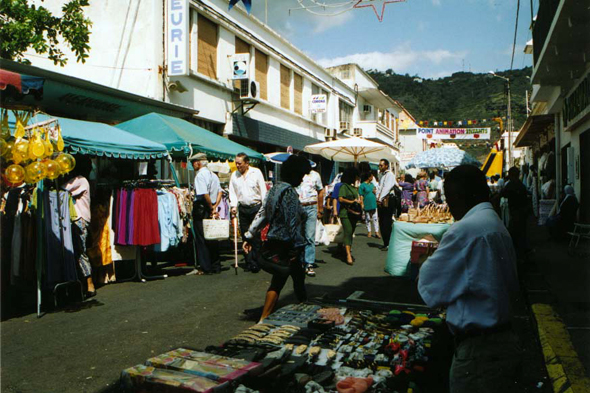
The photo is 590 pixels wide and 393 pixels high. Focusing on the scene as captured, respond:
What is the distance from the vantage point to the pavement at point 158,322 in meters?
4.09

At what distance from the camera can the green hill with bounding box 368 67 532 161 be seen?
67.4m

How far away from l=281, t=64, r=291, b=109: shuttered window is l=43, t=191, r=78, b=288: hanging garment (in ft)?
54.5

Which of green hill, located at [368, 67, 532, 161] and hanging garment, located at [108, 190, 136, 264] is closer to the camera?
hanging garment, located at [108, 190, 136, 264]

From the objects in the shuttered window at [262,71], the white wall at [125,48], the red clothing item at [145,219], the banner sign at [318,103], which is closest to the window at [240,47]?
the shuttered window at [262,71]

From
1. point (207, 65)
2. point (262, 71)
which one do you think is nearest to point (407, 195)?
point (207, 65)

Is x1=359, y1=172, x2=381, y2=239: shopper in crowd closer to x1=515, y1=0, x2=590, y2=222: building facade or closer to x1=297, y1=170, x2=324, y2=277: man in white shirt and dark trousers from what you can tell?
x1=297, y1=170, x2=324, y2=277: man in white shirt and dark trousers

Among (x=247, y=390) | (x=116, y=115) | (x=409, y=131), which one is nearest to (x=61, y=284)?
(x=247, y=390)

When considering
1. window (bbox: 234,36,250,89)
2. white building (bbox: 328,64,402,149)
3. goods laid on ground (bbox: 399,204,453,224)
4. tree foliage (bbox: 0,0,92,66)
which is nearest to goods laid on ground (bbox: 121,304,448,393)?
goods laid on ground (bbox: 399,204,453,224)

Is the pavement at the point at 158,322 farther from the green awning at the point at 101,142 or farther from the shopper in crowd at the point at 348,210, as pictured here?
the green awning at the point at 101,142

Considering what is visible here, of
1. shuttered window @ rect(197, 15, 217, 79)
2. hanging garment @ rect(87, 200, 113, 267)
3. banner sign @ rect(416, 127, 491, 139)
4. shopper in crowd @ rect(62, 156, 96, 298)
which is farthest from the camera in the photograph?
banner sign @ rect(416, 127, 491, 139)

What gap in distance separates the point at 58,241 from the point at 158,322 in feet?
5.49

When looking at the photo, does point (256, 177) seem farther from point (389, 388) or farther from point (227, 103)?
point (227, 103)

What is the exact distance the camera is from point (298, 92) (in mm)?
23906

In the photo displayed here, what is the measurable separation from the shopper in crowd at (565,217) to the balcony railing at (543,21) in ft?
12.3
